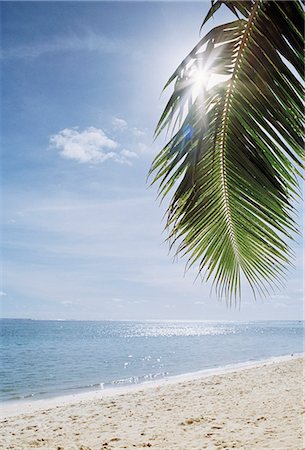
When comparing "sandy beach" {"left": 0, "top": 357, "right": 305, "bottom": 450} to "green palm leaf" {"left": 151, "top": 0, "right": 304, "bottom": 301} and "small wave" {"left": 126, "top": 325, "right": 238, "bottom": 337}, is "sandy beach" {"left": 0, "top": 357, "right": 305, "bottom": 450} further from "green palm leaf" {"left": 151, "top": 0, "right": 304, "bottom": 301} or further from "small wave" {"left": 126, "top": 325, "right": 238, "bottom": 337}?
"small wave" {"left": 126, "top": 325, "right": 238, "bottom": 337}

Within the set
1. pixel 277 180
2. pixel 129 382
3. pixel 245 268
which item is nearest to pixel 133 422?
pixel 245 268

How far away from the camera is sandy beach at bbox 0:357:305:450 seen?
629 cm

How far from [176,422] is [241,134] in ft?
24.9

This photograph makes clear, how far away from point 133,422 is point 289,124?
8132 mm

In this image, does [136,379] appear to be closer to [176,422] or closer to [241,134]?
[176,422]

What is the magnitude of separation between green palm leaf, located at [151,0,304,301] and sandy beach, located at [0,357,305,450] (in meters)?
4.81

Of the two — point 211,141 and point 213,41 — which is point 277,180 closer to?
point 211,141

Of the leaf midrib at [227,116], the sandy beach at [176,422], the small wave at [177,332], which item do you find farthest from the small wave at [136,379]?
the small wave at [177,332]

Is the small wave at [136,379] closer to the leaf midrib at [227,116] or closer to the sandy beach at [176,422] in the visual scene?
the sandy beach at [176,422]

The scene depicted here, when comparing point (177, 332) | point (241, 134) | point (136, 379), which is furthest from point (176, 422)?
point (177, 332)

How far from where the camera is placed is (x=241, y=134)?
60.8 inches

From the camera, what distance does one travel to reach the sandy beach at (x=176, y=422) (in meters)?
6.29

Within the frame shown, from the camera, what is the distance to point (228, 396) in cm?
1064

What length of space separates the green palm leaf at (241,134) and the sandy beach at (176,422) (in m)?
4.81
